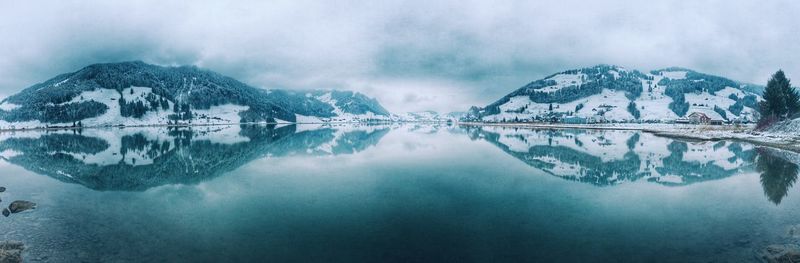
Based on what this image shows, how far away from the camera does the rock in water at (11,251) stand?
595 inches

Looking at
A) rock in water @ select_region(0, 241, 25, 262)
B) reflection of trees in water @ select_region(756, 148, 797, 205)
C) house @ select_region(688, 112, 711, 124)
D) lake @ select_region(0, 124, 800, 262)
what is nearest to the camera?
rock in water @ select_region(0, 241, 25, 262)

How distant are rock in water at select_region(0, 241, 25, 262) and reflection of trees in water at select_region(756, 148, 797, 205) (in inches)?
1655

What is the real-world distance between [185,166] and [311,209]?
31707mm

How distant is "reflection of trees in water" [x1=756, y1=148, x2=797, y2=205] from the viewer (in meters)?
28.6

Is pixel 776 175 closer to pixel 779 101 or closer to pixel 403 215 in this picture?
pixel 403 215

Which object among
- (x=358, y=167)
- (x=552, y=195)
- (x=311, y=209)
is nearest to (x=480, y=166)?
(x=358, y=167)

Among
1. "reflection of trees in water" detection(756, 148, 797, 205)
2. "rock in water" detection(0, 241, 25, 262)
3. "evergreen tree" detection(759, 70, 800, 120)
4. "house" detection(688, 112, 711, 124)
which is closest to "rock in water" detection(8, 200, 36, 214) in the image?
"rock in water" detection(0, 241, 25, 262)

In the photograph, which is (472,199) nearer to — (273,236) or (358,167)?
(273,236)

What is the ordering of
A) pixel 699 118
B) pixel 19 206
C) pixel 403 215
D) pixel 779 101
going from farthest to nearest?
1. pixel 699 118
2. pixel 779 101
3. pixel 19 206
4. pixel 403 215

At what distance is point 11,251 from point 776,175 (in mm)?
57583

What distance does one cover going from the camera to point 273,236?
1784 centimetres

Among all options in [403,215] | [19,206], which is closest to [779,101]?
[403,215]

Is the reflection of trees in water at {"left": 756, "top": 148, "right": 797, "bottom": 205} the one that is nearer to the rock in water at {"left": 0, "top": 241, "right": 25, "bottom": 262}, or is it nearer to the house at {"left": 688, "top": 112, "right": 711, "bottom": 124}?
the rock in water at {"left": 0, "top": 241, "right": 25, "bottom": 262}

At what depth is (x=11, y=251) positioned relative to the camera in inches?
628
